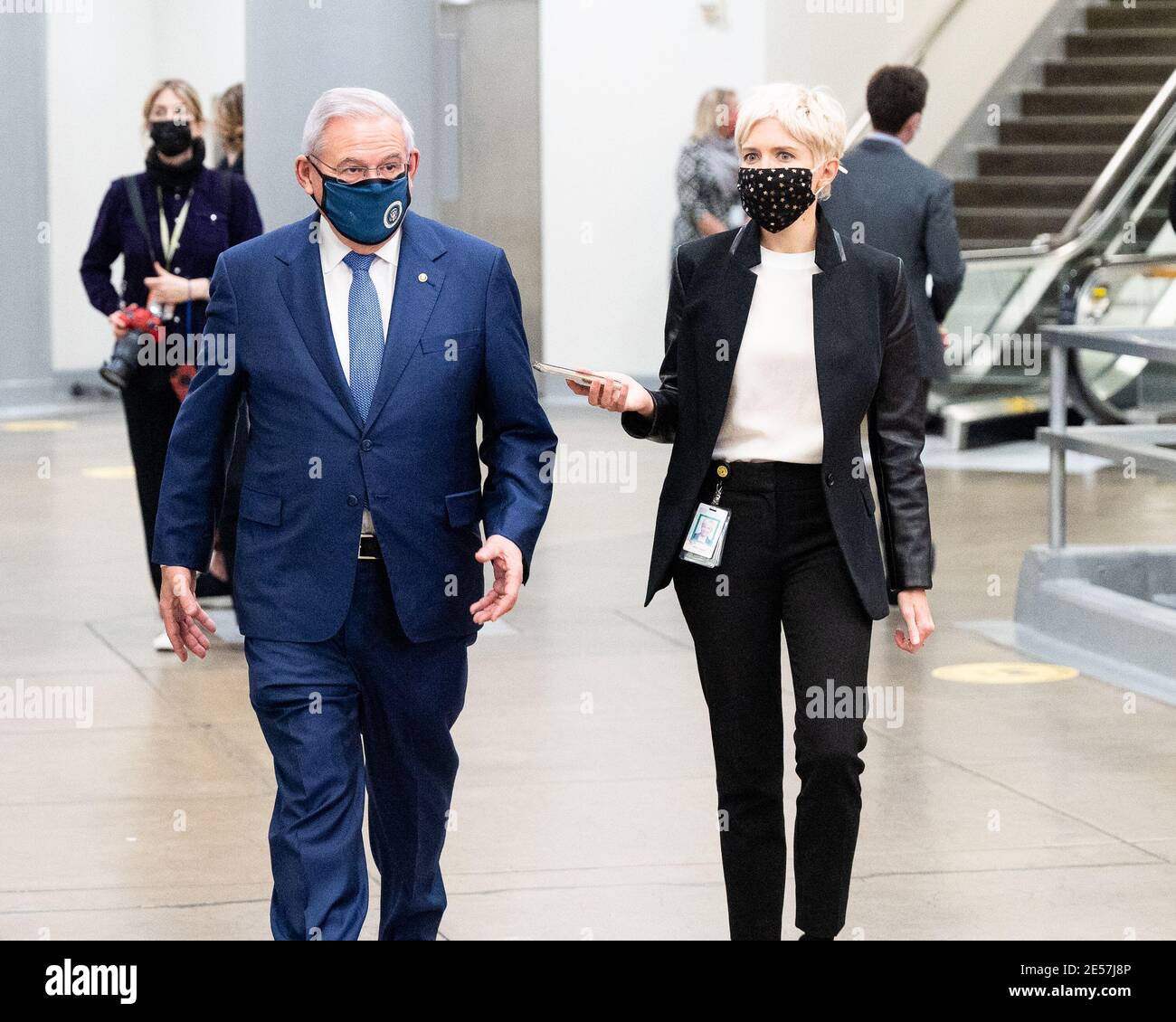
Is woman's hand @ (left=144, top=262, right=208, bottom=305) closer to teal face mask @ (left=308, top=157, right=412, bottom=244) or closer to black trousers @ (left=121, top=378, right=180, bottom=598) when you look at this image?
black trousers @ (left=121, top=378, right=180, bottom=598)

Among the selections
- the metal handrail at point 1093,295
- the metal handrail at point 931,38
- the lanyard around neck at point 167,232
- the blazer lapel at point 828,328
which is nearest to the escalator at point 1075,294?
the metal handrail at point 1093,295

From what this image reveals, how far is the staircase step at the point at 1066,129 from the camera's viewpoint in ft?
57.1

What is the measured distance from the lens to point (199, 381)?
404 cm

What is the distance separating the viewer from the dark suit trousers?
389 cm

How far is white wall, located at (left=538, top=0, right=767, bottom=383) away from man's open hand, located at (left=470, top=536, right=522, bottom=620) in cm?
1332

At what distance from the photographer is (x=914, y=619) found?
4.16 meters

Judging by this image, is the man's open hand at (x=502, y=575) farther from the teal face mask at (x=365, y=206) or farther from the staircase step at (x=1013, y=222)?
the staircase step at (x=1013, y=222)

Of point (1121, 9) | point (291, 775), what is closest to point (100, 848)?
point (291, 775)

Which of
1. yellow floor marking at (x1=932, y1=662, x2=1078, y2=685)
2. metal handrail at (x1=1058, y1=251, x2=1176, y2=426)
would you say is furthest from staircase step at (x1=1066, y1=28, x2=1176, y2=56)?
yellow floor marking at (x1=932, y1=662, x2=1078, y2=685)

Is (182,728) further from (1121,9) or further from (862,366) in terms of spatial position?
(1121,9)

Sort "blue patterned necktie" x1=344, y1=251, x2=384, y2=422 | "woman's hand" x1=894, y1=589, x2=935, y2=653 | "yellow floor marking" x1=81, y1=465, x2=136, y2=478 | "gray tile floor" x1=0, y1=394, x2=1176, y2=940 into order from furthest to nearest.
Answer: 1. "yellow floor marking" x1=81, y1=465, x2=136, y2=478
2. "gray tile floor" x1=0, y1=394, x2=1176, y2=940
3. "woman's hand" x1=894, y1=589, x2=935, y2=653
4. "blue patterned necktie" x1=344, y1=251, x2=384, y2=422

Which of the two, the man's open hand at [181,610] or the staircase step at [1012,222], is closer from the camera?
the man's open hand at [181,610]

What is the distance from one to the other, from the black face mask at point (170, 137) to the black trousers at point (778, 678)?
4178 mm

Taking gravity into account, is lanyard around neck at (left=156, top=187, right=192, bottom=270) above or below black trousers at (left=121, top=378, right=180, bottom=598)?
→ above
